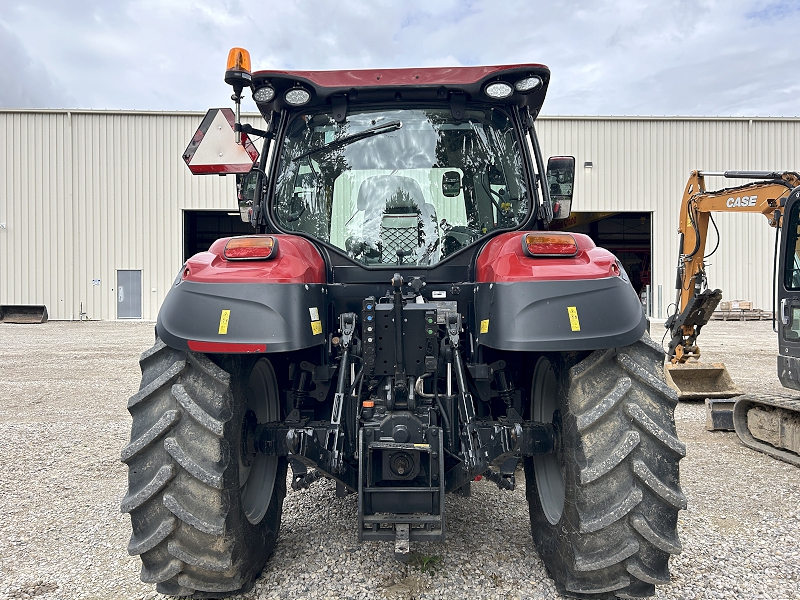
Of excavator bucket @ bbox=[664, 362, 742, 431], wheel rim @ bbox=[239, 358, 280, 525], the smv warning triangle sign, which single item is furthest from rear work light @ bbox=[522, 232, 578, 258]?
excavator bucket @ bbox=[664, 362, 742, 431]

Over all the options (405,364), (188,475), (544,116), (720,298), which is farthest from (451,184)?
(544,116)

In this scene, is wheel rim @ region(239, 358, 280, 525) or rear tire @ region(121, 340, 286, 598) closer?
rear tire @ region(121, 340, 286, 598)

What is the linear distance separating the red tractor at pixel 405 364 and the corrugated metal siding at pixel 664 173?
18130 mm

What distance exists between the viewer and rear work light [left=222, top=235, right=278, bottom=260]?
7.26 ft

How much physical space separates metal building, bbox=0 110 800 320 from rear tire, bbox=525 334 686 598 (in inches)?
733

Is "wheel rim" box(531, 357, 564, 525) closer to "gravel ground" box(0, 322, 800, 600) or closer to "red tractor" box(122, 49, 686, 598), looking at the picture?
"red tractor" box(122, 49, 686, 598)

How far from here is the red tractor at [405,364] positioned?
208 centimetres

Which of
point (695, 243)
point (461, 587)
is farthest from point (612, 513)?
point (695, 243)

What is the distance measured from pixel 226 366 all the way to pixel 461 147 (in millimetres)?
1590

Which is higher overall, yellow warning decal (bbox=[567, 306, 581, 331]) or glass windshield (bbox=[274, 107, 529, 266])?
glass windshield (bbox=[274, 107, 529, 266])

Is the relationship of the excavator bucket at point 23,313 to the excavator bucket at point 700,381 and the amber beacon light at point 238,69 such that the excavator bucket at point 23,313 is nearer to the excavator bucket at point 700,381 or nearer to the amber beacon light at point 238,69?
the excavator bucket at point 700,381

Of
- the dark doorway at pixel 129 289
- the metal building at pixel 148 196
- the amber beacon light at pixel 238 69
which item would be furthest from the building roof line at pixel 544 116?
the amber beacon light at pixel 238 69

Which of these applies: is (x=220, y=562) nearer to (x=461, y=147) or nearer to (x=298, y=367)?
(x=298, y=367)

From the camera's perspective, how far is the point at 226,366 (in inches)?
87.4
